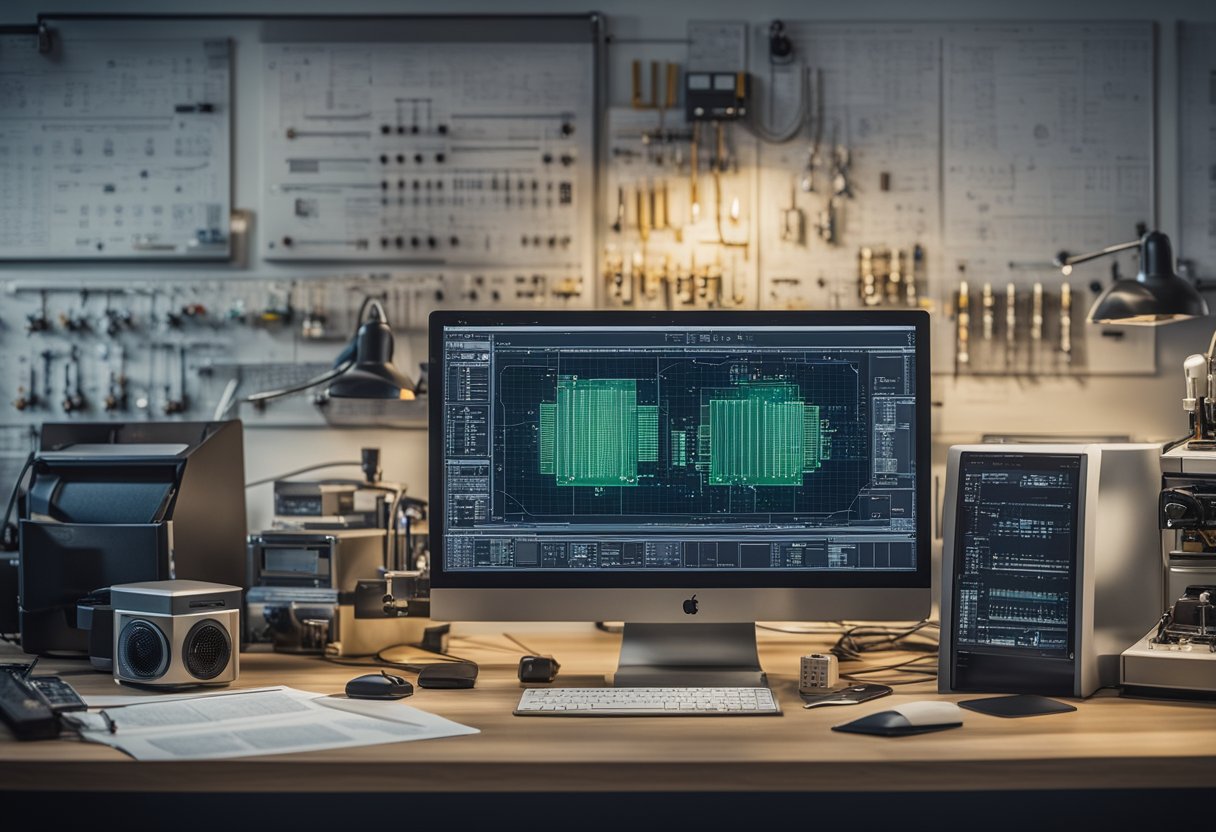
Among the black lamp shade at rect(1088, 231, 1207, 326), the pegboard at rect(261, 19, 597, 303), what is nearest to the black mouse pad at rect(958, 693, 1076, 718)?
the black lamp shade at rect(1088, 231, 1207, 326)

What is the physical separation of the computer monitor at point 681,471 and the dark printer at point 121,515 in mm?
555

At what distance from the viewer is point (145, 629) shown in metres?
1.60

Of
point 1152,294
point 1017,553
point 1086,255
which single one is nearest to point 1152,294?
point 1152,294

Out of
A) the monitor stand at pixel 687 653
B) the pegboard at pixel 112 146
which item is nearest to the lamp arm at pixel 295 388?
the pegboard at pixel 112 146

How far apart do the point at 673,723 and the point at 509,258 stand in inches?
53.1

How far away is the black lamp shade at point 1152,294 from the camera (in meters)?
2.03

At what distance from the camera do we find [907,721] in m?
1.35

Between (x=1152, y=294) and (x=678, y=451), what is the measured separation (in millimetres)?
1101

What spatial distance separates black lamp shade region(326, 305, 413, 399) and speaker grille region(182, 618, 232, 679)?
603mm

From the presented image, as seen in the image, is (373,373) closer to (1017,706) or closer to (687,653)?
(687,653)

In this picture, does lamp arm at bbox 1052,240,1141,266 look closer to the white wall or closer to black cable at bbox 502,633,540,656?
the white wall

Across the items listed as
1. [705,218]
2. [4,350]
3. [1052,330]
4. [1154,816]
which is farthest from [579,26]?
[1154,816]

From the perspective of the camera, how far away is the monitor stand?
164 cm

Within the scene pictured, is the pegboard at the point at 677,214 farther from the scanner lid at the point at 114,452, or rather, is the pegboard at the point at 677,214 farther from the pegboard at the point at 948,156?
the scanner lid at the point at 114,452
